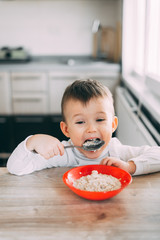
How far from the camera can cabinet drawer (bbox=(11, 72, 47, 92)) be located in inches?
133

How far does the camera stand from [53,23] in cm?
393

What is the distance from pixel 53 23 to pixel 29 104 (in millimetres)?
1260

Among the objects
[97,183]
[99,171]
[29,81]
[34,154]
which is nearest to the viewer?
[97,183]

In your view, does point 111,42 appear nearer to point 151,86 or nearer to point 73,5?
point 73,5

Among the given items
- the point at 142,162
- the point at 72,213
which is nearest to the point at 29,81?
the point at 142,162

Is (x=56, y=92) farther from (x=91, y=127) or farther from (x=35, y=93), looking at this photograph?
(x=91, y=127)

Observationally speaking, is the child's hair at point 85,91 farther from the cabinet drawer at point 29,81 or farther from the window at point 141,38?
the cabinet drawer at point 29,81

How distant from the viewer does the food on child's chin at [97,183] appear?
73 cm

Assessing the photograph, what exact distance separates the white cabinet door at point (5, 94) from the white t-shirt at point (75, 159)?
2545 mm

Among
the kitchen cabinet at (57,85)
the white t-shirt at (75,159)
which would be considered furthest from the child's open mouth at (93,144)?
the kitchen cabinet at (57,85)

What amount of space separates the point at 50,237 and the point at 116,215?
6.2 inches

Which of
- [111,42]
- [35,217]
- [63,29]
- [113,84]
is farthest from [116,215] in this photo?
[63,29]

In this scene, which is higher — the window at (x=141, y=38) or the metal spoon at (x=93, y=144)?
the window at (x=141, y=38)

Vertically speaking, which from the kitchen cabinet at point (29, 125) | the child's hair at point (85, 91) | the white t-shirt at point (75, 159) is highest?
the child's hair at point (85, 91)
